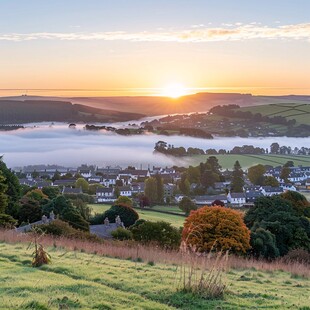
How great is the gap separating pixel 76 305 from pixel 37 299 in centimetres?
65

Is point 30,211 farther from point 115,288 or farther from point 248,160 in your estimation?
point 248,160

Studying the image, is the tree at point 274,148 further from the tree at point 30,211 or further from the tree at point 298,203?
the tree at point 30,211

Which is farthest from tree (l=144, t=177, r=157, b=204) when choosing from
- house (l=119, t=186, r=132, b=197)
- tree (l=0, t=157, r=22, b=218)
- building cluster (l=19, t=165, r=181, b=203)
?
Answer: tree (l=0, t=157, r=22, b=218)

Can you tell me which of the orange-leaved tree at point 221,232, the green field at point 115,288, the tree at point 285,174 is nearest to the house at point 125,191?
the tree at point 285,174

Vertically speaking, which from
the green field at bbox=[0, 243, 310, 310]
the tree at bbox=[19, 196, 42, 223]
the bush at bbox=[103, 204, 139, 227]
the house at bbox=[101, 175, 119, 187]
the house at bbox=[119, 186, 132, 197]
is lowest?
the house at bbox=[101, 175, 119, 187]

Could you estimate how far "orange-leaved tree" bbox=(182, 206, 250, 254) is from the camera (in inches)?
1026

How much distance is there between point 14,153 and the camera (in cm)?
18112

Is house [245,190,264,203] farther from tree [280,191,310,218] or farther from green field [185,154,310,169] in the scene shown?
green field [185,154,310,169]

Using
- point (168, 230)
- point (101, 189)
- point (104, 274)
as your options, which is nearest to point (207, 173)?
point (101, 189)

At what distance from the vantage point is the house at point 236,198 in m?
83.0

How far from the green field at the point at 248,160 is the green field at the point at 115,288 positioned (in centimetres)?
11521

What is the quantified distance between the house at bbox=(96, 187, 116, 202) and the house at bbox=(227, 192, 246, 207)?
65.6 ft

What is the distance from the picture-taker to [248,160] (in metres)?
138

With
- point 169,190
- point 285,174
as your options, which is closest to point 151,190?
point 169,190
